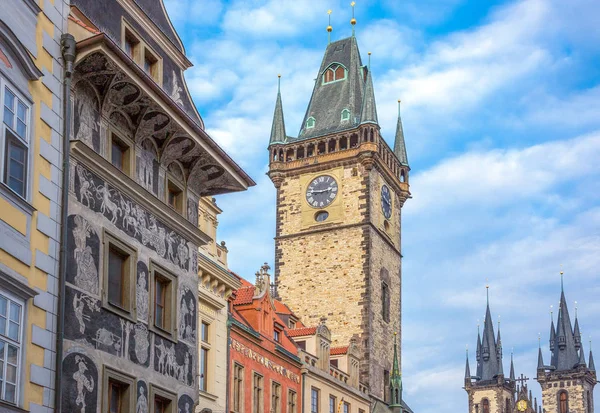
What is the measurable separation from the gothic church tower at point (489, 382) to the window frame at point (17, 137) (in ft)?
467

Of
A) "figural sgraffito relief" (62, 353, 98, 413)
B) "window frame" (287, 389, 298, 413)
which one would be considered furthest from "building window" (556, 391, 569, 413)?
"figural sgraffito relief" (62, 353, 98, 413)

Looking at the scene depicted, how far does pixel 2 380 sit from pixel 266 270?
2539cm

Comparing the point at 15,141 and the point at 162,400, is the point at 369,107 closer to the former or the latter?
the point at 162,400

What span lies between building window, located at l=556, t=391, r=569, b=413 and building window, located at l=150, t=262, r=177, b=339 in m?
143

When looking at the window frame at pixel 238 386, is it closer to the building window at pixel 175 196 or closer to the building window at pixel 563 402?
the building window at pixel 175 196

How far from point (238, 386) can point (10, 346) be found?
19.8 metres

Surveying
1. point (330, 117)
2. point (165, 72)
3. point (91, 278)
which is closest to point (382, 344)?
point (330, 117)

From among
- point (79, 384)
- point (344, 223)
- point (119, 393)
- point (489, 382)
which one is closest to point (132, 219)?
point (119, 393)

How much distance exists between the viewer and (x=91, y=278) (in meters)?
17.6

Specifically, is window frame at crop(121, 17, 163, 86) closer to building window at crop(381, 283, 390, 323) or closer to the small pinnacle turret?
A: building window at crop(381, 283, 390, 323)

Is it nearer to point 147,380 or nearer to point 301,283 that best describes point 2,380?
point 147,380

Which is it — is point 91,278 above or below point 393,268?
below

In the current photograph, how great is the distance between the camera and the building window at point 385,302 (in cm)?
5769

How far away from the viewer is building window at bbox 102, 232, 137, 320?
18.4 m
